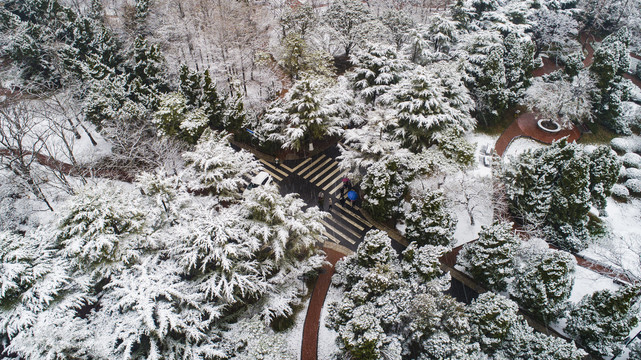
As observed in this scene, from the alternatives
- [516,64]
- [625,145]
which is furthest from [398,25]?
[625,145]

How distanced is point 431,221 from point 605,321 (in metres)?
10.5

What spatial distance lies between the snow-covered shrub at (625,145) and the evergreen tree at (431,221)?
24.9 metres

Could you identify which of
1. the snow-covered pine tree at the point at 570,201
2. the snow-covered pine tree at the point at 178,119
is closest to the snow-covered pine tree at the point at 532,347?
the snow-covered pine tree at the point at 570,201

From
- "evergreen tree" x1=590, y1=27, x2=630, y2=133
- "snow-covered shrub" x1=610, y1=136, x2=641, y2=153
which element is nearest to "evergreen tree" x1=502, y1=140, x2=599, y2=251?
"snow-covered shrub" x1=610, y1=136, x2=641, y2=153

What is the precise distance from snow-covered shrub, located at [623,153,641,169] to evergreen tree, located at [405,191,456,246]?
23.2 m

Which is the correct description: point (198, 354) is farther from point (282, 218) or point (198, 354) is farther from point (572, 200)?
point (572, 200)

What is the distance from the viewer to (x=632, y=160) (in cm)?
3328

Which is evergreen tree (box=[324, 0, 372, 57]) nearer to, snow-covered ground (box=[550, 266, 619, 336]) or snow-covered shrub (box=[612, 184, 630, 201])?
snow-covered shrub (box=[612, 184, 630, 201])

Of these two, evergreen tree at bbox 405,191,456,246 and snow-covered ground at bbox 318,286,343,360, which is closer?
snow-covered ground at bbox 318,286,343,360

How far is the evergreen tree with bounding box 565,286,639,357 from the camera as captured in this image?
61.4 feet

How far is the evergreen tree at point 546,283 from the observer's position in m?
20.0

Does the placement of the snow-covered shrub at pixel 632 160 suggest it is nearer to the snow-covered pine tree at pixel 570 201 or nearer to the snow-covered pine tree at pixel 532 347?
the snow-covered pine tree at pixel 570 201

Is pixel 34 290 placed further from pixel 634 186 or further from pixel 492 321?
pixel 634 186

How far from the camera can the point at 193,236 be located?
17.6 meters
